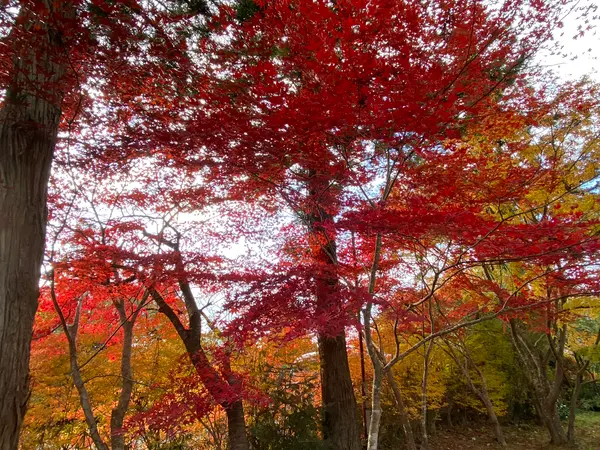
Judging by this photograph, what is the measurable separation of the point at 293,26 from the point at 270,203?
331 cm

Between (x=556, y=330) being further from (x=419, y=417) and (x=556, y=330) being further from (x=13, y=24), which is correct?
(x=13, y=24)

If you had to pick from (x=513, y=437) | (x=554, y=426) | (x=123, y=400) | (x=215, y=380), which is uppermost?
(x=215, y=380)

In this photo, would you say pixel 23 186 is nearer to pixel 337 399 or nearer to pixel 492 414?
pixel 337 399

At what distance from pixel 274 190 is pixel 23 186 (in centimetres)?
347

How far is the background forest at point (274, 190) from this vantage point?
2844 millimetres

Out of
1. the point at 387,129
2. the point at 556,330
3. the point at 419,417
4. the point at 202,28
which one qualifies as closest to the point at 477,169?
the point at 387,129

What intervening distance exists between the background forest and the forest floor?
308 cm

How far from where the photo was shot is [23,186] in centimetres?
250

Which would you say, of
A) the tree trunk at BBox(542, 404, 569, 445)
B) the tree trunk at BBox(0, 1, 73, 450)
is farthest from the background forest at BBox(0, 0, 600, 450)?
the tree trunk at BBox(542, 404, 569, 445)

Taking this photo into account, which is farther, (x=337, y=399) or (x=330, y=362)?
(x=330, y=362)

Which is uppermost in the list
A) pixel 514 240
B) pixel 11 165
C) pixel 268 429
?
pixel 11 165

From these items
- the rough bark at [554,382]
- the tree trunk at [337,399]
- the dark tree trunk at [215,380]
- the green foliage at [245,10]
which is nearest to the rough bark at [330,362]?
the tree trunk at [337,399]

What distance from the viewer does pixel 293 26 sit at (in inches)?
163

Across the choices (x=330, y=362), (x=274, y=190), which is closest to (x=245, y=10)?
(x=274, y=190)
